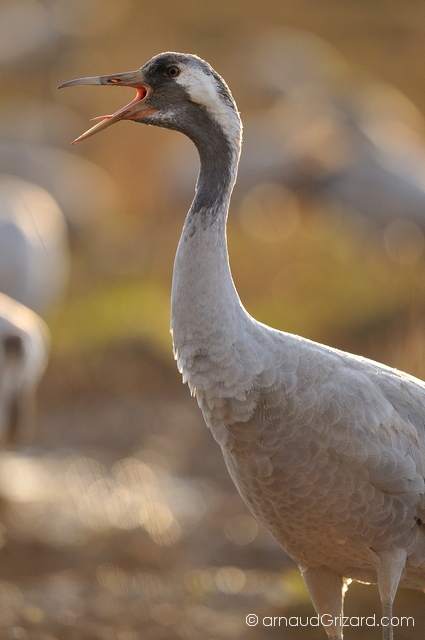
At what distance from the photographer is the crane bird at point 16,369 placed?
15.5 ft

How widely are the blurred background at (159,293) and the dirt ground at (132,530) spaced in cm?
1

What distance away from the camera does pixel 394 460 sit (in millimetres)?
2811

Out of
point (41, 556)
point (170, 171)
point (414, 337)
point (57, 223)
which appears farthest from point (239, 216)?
point (41, 556)

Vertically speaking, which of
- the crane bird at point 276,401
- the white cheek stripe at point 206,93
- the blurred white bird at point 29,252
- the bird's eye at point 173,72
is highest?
the blurred white bird at point 29,252

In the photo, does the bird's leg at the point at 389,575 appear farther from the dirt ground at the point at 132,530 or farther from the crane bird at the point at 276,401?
the dirt ground at the point at 132,530

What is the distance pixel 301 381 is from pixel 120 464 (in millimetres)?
3361

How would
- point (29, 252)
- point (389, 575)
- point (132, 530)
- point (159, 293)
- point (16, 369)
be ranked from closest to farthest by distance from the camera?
point (389, 575)
point (16, 369)
point (132, 530)
point (29, 252)
point (159, 293)

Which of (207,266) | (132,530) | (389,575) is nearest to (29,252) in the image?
(132,530)

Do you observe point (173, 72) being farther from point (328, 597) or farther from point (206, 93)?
point (328, 597)

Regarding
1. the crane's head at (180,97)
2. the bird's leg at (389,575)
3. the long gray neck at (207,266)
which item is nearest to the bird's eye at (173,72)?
the crane's head at (180,97)

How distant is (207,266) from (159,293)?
5.49m

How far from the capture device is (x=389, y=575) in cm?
288

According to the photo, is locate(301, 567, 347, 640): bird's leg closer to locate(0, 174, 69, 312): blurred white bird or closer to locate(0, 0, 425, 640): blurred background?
locate(0, 0, 425, 640): blurred background

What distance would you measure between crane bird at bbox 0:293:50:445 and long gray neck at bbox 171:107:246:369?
7.39ft
